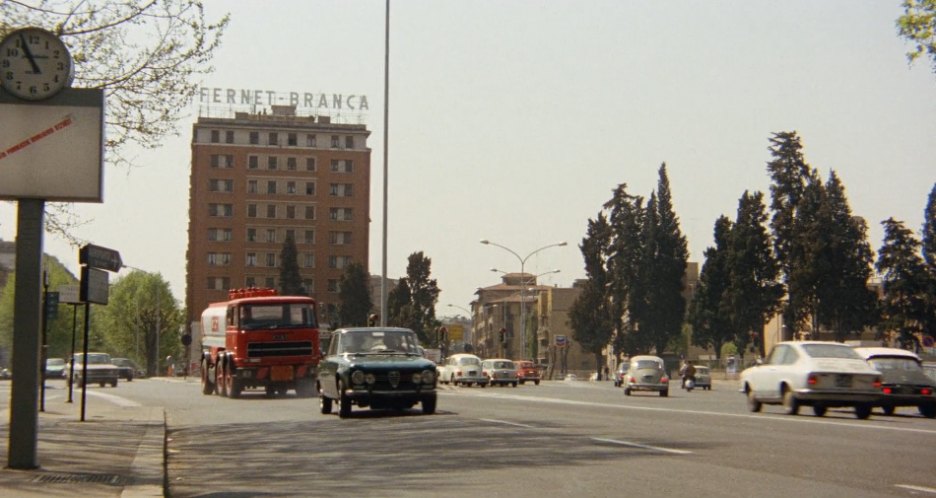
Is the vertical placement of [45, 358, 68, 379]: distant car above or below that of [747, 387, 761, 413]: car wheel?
below

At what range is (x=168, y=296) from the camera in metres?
140

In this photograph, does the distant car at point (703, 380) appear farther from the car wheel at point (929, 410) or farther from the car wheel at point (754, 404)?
the car wheel at point (754, 404)

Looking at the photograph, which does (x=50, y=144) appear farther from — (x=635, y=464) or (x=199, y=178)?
(x=199, y=178)

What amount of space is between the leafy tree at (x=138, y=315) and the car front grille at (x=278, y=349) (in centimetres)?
9862

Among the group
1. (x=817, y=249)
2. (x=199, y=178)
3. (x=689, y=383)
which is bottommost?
(x=689, y=383)

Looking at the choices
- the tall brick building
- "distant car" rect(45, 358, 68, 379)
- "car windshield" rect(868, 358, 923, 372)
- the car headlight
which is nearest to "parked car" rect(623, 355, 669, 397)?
"car windshield" rect(868, 358, 923, 372)

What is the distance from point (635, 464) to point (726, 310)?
90326 mm

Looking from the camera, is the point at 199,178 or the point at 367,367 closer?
the point at 367,367

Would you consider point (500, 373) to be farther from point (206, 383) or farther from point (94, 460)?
point (94, 460)

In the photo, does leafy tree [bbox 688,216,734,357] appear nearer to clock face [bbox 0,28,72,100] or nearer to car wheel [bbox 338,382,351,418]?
car wheel [bbox 338,382,351,418]

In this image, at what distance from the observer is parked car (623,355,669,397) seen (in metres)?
46.2

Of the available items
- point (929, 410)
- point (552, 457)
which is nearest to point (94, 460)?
point (552, 457)

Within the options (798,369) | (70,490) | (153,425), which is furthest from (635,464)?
(798,369)

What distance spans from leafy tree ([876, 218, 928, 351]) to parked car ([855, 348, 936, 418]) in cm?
6482
